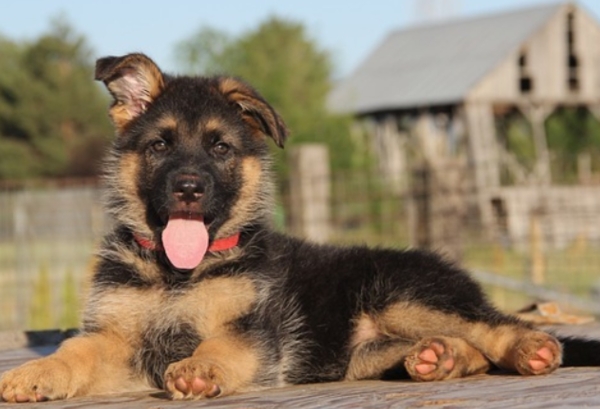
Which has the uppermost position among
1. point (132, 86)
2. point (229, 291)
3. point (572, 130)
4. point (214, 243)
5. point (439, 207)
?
point (572, 130)

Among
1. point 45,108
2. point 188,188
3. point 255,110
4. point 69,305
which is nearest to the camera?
point 188,188

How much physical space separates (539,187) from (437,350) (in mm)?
18856

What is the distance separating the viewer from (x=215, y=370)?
190 inches

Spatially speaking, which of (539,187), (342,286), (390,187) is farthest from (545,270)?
(342,286)

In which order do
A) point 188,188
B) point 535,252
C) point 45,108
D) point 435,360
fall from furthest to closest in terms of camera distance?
point 45,108 < point 535,252 < point 188,188 < point 435,360

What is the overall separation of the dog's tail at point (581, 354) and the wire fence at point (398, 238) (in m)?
6.38

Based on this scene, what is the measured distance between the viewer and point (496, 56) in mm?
43750

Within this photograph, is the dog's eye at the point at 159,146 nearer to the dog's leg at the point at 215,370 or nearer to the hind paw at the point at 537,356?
the dog's leg at the point at 215,370

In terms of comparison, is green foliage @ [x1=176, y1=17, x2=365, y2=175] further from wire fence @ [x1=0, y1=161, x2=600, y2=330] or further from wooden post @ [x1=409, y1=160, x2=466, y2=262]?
wooden post @ [x1=409, y1=160, x2=466, y2=262]

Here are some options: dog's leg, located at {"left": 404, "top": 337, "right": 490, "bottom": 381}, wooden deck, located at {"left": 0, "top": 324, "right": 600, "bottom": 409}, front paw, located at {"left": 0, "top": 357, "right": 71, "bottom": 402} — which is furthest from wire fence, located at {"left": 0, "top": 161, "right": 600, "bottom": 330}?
front paw, located at {"left": 0, "top": 357, "right": 71, "bottom": 402}

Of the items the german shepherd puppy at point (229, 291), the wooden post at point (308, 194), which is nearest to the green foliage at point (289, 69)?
the wooden post at point (308, 194)

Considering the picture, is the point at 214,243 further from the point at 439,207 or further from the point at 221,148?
the point at 439,207

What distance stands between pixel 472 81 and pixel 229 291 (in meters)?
38.5

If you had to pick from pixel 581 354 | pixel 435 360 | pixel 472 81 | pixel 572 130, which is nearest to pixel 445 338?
pixel 435 360
